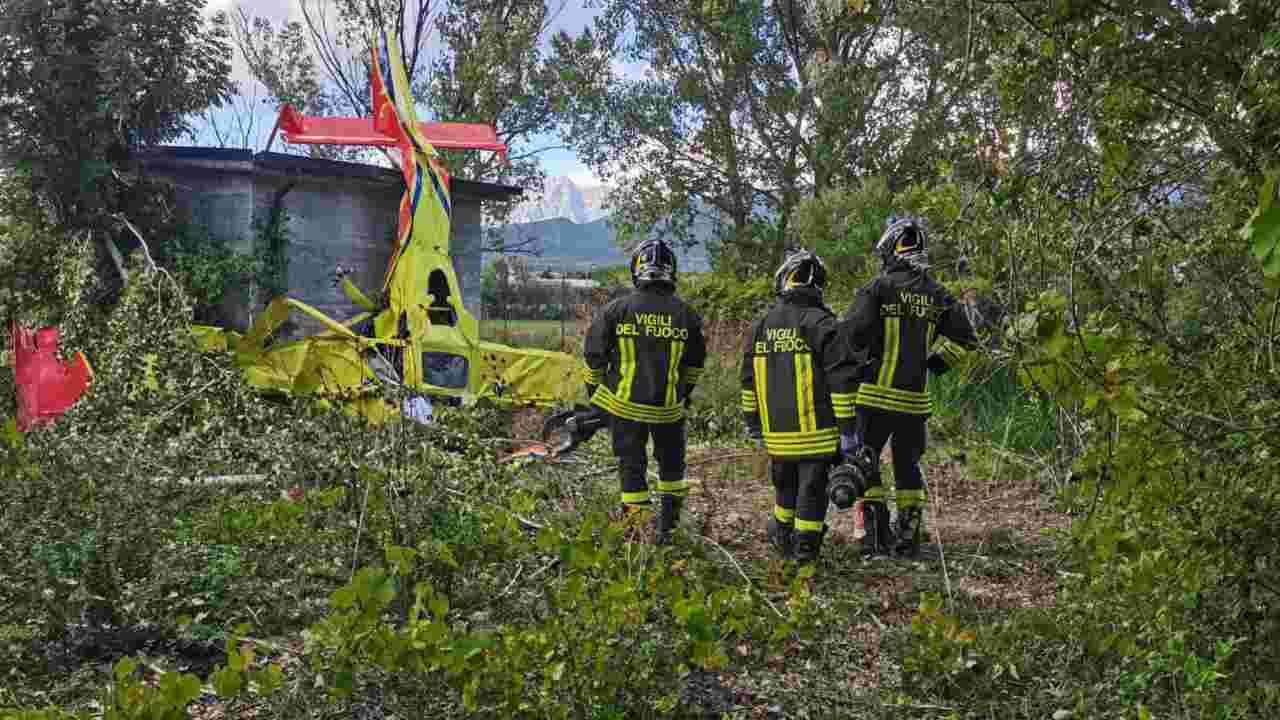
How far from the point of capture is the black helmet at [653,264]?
6.54 metres

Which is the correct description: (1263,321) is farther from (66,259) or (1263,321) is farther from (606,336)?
(66,259)

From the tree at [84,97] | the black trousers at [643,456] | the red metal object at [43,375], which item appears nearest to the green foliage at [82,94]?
the tree at [84,97]

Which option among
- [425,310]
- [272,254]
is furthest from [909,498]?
[272,254]

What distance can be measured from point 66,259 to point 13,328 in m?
0.89

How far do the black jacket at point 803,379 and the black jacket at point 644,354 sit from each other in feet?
1.66

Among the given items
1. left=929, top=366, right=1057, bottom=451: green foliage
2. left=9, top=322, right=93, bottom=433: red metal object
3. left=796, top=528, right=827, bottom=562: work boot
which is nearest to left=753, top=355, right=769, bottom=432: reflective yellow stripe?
left=796, top=528, right=827, bottom=562: work boot

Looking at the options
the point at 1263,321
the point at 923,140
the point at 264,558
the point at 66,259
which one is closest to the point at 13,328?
the point at 66,259

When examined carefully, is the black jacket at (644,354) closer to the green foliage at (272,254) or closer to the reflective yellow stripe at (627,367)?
the reflective yellow stripe at (627,367)

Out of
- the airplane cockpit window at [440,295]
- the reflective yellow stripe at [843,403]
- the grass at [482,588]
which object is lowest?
the grass at [482,588]

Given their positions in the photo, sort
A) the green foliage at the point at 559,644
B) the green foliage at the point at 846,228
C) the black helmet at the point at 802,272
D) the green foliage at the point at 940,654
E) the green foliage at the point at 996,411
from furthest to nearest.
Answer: the green foliage at the point at 846,228 → the green foliage at the point at 996,411 → the black helmet at the point at 802,272 → the green foliage at the point at 940,654 → the green foliage at the point at 559,644

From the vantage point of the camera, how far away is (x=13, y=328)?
38.4ft

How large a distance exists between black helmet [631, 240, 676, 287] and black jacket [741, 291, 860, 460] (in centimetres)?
69

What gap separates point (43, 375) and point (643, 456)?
7209mm

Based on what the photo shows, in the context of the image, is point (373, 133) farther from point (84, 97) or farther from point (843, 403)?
point (843, 403)
